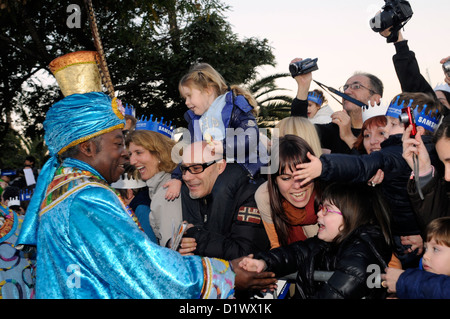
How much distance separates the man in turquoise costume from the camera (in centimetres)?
241

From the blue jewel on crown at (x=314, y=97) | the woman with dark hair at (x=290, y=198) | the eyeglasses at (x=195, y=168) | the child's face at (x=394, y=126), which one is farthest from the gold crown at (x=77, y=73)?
the blue jewel on crown at (x=314, y=97)

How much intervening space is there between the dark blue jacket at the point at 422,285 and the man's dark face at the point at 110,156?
1890mm

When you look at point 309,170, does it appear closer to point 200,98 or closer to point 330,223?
point 330,223

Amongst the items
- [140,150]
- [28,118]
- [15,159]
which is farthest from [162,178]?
[15,159]

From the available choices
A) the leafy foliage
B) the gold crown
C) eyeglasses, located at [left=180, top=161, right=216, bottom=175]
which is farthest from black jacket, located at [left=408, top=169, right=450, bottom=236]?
the leafy foliage

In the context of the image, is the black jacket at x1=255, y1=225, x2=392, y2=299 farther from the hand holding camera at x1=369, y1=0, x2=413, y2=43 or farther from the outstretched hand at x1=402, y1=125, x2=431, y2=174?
the hand holding camera at x1=369, y1=0, x2=413, y2=43

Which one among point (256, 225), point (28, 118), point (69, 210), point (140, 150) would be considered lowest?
point (256, 225)

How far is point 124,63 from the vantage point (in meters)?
16.6

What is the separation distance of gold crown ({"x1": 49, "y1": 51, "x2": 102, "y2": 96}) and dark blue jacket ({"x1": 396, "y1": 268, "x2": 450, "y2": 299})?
228 centimetres

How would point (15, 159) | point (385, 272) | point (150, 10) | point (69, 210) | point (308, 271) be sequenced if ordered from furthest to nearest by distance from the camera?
point (15, 159) < point (150, 10) < point (308, 271) < point (385, 272) < point (69, 210)

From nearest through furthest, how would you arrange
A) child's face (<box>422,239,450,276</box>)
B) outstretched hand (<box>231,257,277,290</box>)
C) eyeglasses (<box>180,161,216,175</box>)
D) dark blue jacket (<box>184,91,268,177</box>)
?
child's face (<box>422,239,450,276</box>)
outstretched hand (<box>231,257,277,290</box>)
eyeglasses (<box>180,161,216,175</box>)
dark blue jacket (<box>184,91,268,177</box>)

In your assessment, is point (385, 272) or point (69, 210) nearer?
point (69, 210)
